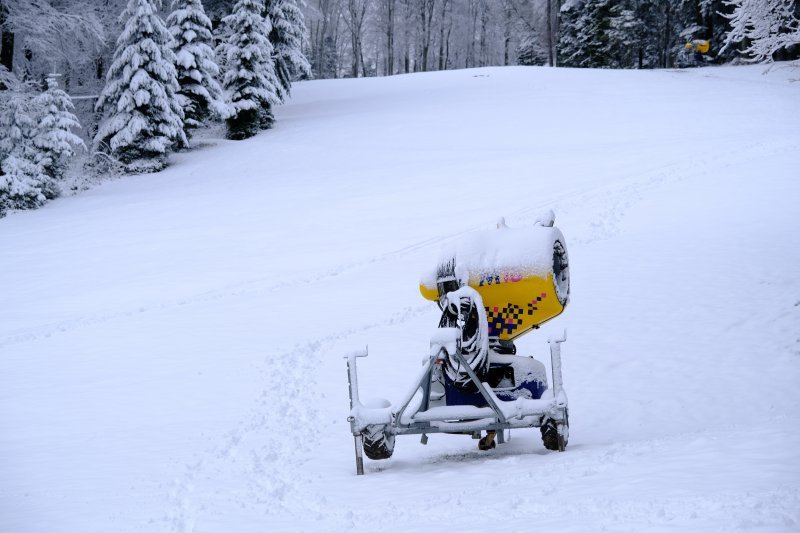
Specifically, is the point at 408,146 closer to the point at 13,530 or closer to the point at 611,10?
the point at 13,530

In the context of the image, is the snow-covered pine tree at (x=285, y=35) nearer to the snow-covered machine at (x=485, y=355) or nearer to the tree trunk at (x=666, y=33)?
the tree trunk at (x=666, y=33)

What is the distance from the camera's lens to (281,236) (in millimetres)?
17734

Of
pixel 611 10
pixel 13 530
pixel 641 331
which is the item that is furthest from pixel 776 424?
pixel 611 10

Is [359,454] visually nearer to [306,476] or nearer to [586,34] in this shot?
[306,476]

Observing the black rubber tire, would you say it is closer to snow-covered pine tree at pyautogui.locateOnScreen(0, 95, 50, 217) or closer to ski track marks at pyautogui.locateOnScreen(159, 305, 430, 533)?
ski track marks at pyautogui.locateOnScreen(159, 305, 430, 533)

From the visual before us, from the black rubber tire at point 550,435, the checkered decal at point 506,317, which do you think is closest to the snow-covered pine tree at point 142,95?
the checkered decal at point 506,317

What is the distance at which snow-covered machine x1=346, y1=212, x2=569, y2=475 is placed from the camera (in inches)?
234

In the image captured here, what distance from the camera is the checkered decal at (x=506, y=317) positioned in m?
6.29

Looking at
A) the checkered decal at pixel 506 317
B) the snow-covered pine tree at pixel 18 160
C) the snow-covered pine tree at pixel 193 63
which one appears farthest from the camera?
the snow-covered pine tree at pixel 193 63

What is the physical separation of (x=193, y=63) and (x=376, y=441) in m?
23.9

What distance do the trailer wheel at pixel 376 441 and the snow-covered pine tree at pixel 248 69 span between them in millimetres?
24353

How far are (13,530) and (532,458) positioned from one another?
4032mm

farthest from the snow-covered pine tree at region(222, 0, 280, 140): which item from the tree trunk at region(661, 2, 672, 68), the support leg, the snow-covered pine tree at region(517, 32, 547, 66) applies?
the snow-covered pine tree at region(517, 32, 547, 66)

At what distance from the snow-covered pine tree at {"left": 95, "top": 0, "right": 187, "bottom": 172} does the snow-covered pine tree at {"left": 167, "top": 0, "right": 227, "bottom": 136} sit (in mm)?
1259
